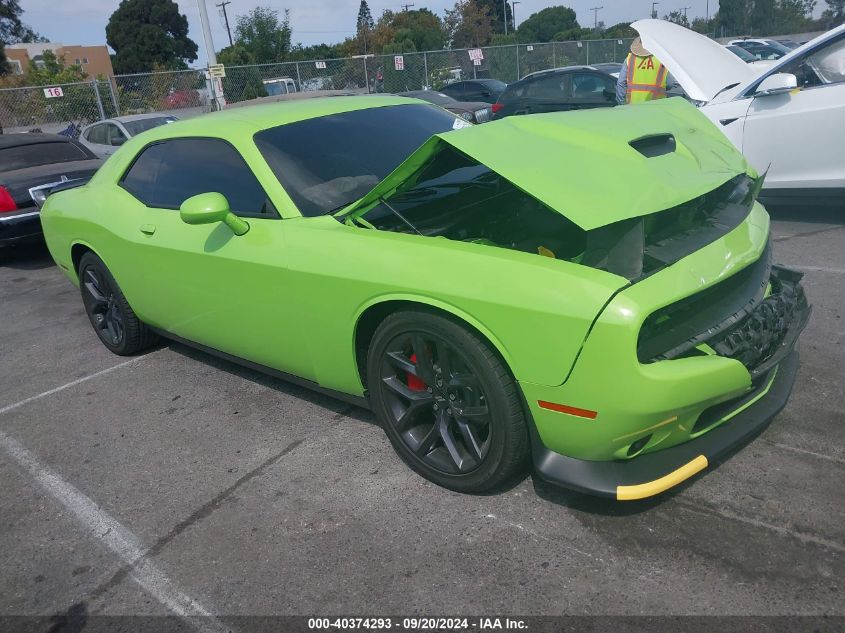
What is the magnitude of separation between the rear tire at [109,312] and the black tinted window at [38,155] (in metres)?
4.19

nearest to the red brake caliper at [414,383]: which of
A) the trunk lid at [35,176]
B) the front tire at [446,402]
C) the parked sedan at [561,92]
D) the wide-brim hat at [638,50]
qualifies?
the front tire at [446,402]

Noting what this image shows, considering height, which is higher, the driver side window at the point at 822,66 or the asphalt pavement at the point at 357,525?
the driver side window at the point at 822,66

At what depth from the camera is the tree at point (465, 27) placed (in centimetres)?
5956

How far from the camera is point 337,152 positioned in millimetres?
3557

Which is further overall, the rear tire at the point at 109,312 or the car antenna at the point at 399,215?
the rear tire at the point at 109,312

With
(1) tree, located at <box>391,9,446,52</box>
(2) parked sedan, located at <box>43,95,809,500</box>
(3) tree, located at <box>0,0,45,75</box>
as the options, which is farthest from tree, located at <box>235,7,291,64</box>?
(2) parked sedan, located at <box>43,95,809,500</box>

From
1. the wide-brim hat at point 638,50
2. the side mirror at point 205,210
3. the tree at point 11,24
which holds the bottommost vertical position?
the side mirror at point 205,210

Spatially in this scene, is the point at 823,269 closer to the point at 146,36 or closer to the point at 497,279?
the point at 497,279

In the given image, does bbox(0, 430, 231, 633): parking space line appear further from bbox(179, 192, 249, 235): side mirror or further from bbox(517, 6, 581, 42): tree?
bbox(517, 6, 581, 42): tree

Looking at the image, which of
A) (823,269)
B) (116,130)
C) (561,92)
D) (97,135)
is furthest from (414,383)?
(97,135)

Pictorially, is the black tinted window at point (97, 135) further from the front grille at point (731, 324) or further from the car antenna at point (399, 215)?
the front grille at point (731, 324)

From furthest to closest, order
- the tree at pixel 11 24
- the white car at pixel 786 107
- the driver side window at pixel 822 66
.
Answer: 1. the tree at pixel 11 24
2. the driver side window at pixel 822 66
3. the white car at pixel 786 107

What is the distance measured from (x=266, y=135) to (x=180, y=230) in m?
0.70

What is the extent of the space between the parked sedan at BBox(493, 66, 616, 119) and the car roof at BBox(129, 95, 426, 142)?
7614 mm
